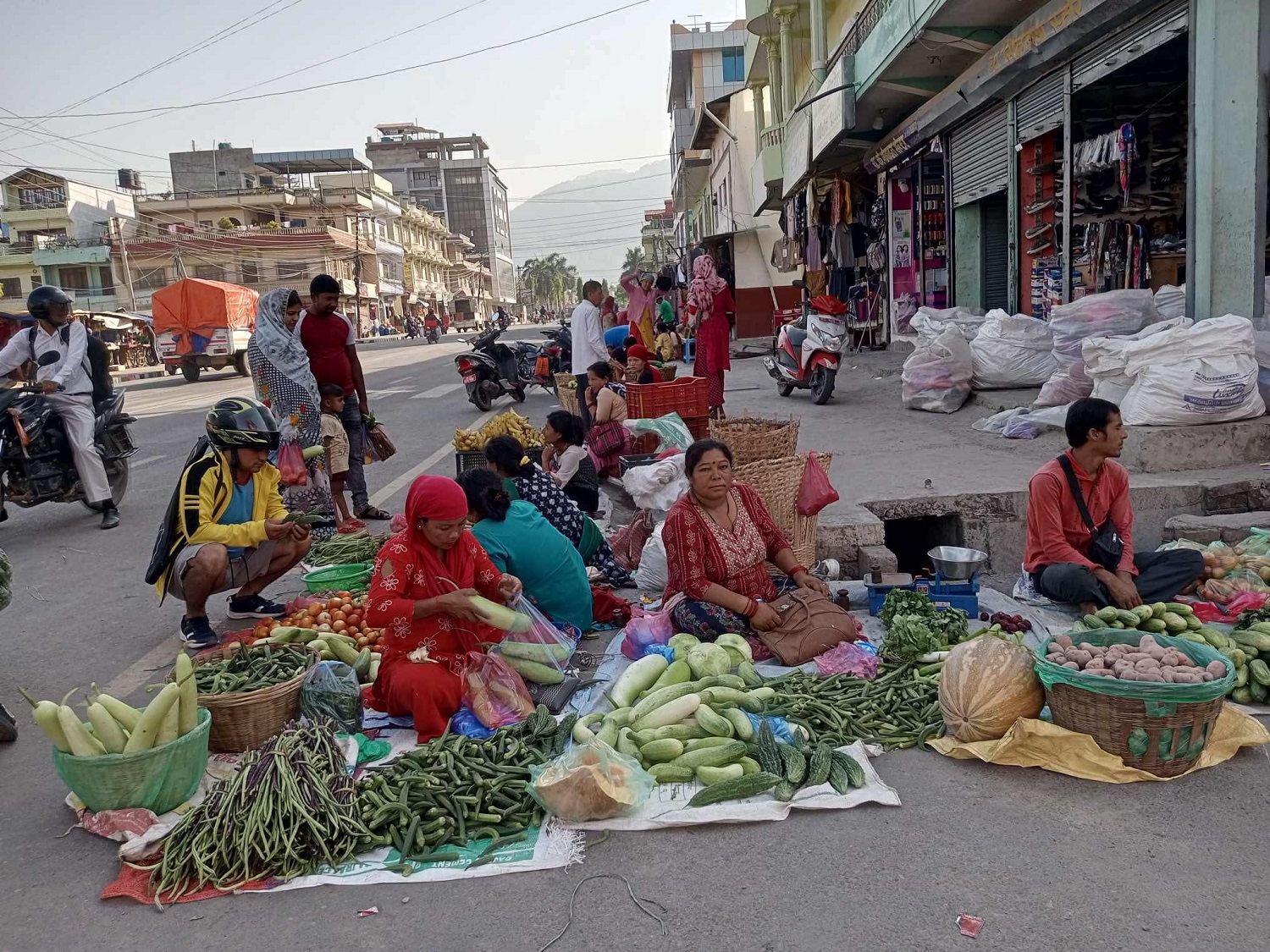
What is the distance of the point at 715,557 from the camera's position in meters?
4.56

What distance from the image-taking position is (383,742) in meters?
3.75

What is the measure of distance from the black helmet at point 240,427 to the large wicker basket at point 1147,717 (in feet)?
12.4

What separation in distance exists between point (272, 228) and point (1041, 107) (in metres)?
47.3

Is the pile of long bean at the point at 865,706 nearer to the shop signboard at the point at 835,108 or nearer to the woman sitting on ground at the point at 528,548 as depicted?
the woman sitting on ground at the point at 528,548

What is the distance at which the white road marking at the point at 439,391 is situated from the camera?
56.0ft

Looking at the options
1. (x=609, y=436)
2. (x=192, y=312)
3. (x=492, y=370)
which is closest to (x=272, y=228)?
(x=192, y=312)

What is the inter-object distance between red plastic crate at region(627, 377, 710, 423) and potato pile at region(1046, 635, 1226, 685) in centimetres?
513

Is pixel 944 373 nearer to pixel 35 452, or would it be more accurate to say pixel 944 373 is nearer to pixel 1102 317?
pixel 1102 317

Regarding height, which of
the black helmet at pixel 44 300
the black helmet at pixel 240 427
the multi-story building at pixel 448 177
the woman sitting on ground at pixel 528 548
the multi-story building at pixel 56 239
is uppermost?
the multi-story building at pixel 448 177

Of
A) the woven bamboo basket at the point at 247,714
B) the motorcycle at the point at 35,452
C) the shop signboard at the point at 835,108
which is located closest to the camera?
the woven bamboo basket at the point at 247,714

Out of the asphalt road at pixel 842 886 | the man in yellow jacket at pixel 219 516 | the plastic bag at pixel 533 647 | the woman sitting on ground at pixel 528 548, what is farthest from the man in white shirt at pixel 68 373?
the plastic bag at pixel 533 647

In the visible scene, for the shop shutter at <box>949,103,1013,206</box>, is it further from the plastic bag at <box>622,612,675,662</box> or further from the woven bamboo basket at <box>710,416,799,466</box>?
the plastic bag at <box>622,612,675,662</box>

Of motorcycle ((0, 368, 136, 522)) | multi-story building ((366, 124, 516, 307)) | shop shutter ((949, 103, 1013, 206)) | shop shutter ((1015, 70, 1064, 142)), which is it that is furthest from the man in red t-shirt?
multi-story building ((366, 124, 516, 307))

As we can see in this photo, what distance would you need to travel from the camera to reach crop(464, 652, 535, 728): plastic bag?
383cm
